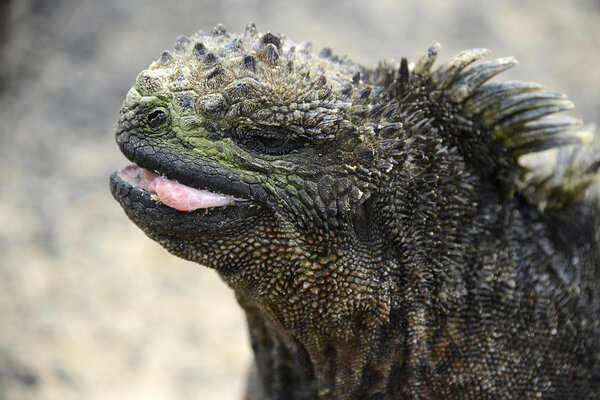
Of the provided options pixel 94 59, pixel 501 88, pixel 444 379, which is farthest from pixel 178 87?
pixel 94 59

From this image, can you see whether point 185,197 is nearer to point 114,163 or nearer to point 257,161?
point 257,161

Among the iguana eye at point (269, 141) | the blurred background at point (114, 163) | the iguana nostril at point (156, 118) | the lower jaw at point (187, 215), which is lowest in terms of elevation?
the lower jaw at point (187, 215)

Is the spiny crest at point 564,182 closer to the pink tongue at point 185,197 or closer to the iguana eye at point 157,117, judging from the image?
the pink tongue at point 185,197

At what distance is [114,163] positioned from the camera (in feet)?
30.5

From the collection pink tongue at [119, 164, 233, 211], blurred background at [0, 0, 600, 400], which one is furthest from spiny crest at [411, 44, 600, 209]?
blurred background at [0, 0, 600, 400]

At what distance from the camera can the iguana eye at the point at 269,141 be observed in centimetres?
294

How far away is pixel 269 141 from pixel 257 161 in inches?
4.1

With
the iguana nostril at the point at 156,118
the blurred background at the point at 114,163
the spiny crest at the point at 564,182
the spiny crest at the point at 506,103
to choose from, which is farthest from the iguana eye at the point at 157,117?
the blurred background at the point at 114,163

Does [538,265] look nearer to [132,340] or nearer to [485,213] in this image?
[485,213]

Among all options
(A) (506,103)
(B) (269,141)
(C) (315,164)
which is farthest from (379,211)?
(A) (506,103)

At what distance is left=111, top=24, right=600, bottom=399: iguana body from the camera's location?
2.95 m

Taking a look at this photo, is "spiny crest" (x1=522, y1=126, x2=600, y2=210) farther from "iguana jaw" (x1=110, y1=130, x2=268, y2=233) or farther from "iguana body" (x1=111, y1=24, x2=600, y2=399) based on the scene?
"iguana jaw" (x1=110, y1=130, x2=268, y2=233)

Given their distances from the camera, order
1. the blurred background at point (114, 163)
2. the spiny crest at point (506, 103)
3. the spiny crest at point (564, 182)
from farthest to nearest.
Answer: the blurred background at point (114, 163) < the spiny crest at point (564, 182) < the spiny crest at point (506, 103)

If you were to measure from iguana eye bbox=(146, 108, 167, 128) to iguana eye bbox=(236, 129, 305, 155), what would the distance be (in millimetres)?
334
